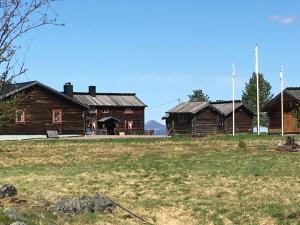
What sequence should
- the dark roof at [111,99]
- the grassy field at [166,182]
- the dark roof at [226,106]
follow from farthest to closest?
the dark roof at [226,106] → the dark roof at [111,99] → the grassy field at [166,182]

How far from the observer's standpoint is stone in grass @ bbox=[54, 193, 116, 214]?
14.3 meters

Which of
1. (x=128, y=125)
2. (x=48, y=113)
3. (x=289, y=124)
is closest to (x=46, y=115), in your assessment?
(x=48, y=113)

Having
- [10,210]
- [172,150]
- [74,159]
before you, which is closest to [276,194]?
[10,210]

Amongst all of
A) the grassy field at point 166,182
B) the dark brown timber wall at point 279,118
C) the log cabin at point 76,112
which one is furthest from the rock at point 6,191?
the dark brown timber wall at point 279,118

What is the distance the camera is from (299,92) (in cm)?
6538

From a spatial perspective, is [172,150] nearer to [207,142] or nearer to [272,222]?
[207,142]

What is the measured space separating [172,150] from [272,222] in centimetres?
2061

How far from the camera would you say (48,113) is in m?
Result: 65.9

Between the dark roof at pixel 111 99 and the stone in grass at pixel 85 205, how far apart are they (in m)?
65.7

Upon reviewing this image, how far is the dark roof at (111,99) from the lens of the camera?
268 feet

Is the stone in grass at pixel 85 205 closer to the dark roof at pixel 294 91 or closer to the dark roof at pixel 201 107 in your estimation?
the dark roof at pixel 294 91

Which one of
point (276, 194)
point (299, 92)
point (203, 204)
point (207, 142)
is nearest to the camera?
point (203, 204)

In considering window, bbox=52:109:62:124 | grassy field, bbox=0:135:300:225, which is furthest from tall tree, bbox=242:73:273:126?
grassy field, bbox=0:135:300:225

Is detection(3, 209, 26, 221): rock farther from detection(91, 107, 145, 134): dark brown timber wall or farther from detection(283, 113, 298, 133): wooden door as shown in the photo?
detection(91, 107, 145, 134): dark brown timber wall
